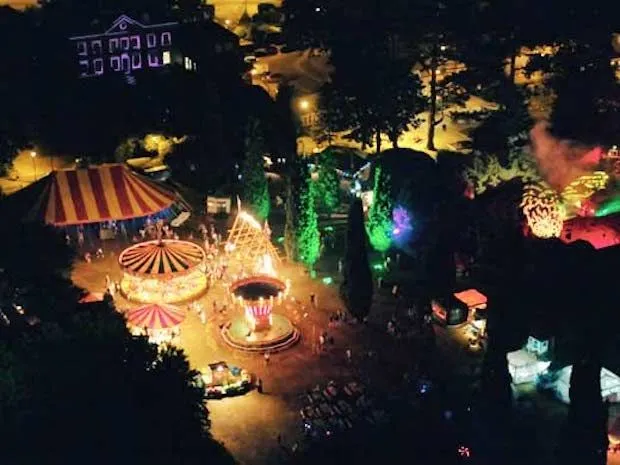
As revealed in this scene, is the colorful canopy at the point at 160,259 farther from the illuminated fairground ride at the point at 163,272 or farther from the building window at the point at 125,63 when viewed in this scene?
the building window at the point at 125,63

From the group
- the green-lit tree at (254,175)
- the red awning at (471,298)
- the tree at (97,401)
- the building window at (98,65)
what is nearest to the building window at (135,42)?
the building window at (98,65)

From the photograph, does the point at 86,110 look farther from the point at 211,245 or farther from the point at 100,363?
the point at 100,363

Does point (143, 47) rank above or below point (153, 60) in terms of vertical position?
above

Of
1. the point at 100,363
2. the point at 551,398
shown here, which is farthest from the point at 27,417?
the point at 551,398

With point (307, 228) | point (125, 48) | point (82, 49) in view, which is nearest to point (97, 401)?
point (307, 228)

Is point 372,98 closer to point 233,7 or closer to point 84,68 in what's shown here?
point 84,68

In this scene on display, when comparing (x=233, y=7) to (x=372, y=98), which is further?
(x=233, y=7)

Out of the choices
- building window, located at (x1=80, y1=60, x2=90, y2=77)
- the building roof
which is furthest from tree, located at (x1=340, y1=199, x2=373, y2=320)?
building window, located at (x1=80, y1=60, x2=90, y2=77)

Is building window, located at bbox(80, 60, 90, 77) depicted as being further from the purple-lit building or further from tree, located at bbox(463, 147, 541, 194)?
tree, located at bbox(463, 147, 541, 194)
